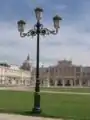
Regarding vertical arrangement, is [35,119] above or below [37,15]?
below

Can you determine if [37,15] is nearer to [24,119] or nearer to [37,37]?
[37,37]

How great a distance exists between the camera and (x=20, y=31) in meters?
19.4

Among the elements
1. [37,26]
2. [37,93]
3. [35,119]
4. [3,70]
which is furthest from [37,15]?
[3,70]

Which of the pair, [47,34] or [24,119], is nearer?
[24,119]

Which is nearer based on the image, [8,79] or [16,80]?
[8,79]

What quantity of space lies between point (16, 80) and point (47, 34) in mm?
180601

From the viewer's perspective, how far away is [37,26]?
19234 mm

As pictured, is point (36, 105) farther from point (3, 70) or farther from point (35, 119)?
point (3, 70)

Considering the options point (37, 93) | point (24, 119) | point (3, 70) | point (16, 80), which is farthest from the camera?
point (16, 80)

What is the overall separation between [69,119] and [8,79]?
17135cm

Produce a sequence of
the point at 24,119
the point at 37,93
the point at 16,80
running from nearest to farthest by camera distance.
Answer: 1. the point at 24,119
2. the point at 37,93
3. the point at 16,80

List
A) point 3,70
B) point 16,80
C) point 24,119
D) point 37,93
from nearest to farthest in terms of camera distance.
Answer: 1. point 24,119
2. point 37,93
3. point 3,70
4. point 16,80

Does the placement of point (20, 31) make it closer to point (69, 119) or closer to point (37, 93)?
point (37, 93)

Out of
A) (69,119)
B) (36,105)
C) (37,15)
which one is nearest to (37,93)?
(36,105)
